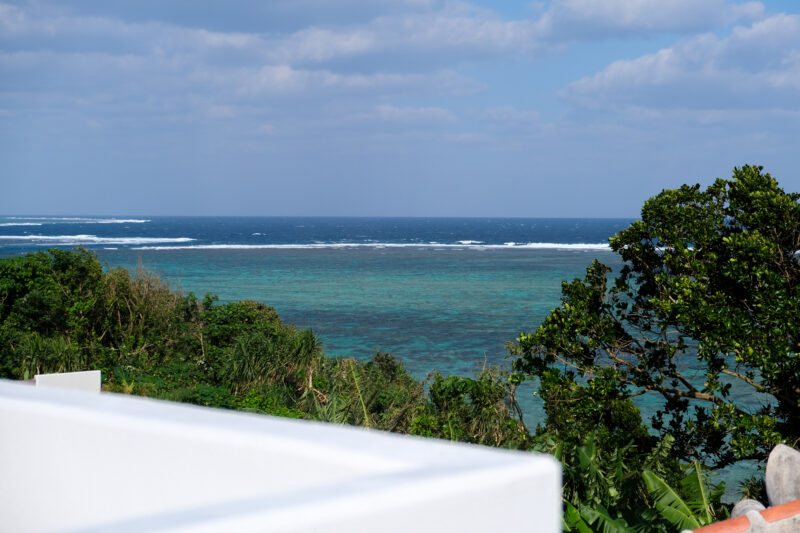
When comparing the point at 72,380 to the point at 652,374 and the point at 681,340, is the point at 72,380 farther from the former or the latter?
the point at 652,374

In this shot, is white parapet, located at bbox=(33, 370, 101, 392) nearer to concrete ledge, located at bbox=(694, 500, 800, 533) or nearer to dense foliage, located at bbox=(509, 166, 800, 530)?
dense foliage, located at bbox=(509, 166, 800, 530)

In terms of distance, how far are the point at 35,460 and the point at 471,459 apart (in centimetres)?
133

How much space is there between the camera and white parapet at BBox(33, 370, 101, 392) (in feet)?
15.4

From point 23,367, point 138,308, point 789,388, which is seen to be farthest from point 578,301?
point 138,308

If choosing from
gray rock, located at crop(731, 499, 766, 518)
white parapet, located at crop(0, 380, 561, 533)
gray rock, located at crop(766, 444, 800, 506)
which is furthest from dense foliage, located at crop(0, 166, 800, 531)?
white parapet, located at crop(0, 380, 561, 533)

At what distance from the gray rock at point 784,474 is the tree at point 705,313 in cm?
101

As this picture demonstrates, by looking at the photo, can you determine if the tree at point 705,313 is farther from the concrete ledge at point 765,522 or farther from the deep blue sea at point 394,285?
the deep blue sea at point 394,285

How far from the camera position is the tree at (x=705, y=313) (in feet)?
20.3

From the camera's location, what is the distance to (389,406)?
10422 millimetres

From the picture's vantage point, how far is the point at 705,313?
633 cm

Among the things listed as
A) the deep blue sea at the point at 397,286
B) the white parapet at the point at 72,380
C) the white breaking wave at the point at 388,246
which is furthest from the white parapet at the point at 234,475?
the white breaking wave at the point at 388,246

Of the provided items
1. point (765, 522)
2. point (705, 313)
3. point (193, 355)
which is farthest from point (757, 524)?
point (193, 355)

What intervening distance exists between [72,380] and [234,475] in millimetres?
3487

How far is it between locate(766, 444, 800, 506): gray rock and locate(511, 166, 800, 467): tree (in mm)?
1007
